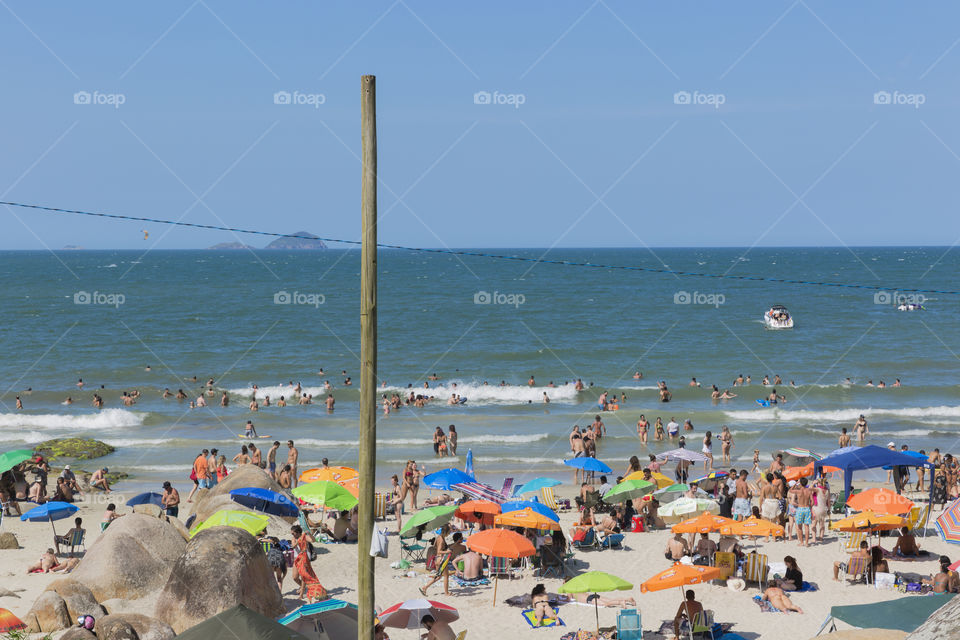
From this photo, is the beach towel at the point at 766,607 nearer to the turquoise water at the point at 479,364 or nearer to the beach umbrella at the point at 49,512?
the turquoise water at the point at 479,364

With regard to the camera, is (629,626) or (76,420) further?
(76,420)

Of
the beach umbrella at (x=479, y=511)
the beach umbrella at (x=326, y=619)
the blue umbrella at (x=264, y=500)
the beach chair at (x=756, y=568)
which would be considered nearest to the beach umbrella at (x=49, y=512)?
the blue umbrella at (x=264, y=500)

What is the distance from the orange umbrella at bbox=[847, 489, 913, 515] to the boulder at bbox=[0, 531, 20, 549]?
1677cm

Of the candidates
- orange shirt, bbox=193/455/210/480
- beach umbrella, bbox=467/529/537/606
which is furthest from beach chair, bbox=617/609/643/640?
orange shirt, bbox=193/455/210/480

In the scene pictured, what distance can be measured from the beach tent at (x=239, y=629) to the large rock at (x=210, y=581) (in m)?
2.68

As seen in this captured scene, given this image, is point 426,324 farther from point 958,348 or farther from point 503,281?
point 503,281

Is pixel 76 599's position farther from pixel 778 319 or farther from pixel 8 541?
pixel 778 319

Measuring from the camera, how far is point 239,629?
32.8 feet

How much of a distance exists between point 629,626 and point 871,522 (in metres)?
6.05

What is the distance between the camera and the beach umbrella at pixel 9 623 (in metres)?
12.3

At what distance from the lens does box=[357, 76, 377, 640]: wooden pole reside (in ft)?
21.8

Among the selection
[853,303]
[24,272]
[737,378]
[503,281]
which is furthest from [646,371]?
[24,272]

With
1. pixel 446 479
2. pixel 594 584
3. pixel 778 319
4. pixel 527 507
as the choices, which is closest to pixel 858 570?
pixel 594 584

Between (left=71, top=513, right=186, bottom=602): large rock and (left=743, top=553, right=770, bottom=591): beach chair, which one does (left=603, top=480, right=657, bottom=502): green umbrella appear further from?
(left=71, top=513, right=186, bottom=602): large rock
